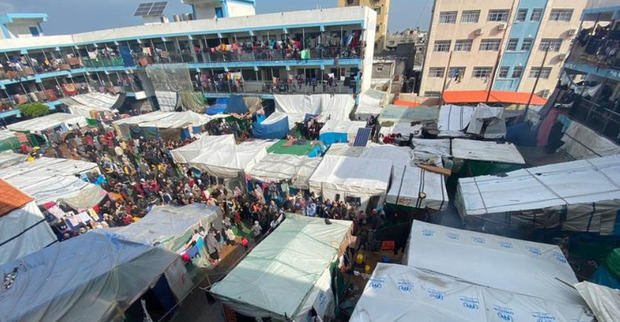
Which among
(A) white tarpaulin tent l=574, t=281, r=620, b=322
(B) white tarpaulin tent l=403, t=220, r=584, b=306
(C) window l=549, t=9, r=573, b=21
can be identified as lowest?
(B) white tarpaulin tent l=403, t=220, r=584, b=306

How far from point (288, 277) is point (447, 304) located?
11.1 feet

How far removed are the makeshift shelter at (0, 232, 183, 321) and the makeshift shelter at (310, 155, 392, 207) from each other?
19.5 ft

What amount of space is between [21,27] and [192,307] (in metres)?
41.0

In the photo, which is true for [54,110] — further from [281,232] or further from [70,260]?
[281,232]

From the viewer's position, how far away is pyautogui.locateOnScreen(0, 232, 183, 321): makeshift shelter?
525 centimetres

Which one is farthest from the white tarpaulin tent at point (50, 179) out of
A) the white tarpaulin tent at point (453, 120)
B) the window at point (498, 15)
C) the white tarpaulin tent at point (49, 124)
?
the window at point (498, 15)

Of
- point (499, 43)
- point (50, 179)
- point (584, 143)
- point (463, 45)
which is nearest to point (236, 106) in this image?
point (50, 179)

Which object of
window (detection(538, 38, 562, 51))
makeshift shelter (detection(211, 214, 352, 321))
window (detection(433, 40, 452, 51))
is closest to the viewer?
makeshift shelter (detection(211, 214, 352, 321))

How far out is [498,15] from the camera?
22625mm

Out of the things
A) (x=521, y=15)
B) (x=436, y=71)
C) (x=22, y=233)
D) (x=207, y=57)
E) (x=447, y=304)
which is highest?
(x=521, y=15)

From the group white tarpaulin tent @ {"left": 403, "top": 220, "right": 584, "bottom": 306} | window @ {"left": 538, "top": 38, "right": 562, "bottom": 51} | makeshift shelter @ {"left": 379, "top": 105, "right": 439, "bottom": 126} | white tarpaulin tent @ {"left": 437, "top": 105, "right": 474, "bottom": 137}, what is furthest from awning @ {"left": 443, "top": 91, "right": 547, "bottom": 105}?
white tarpaulin tent @ {"left": 403, "top": 220, "right": 584, "bottom": 306}

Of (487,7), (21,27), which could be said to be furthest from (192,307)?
(21,27)

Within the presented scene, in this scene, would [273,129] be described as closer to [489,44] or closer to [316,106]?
[316,106]

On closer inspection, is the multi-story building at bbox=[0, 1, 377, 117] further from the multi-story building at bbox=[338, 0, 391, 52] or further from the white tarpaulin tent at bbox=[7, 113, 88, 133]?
the multi-story building at bbox=[338, 0, 391, 52]
